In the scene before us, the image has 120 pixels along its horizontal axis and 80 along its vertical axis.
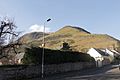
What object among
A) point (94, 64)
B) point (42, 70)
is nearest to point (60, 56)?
point (42, 70)

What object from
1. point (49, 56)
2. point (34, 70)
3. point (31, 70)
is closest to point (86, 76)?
point (34, 70)

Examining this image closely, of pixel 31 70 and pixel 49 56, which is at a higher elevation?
pixel 49 56

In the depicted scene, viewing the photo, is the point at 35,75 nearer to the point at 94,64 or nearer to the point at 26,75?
the point at 26,75

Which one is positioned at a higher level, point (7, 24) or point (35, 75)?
point (7, 24)

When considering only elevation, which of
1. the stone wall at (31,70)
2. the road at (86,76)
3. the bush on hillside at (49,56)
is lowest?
the road at (86,76)

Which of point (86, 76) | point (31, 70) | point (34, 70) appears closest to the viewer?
point (31, 70)

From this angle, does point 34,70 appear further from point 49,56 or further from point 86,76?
point 49,56

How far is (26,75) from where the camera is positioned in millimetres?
45688

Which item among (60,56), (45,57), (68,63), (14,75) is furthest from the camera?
(68,63)

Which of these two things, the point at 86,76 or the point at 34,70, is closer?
the point at 86,76

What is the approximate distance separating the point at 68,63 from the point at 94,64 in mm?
32913

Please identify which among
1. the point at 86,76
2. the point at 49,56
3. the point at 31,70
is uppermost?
the point at 49,56

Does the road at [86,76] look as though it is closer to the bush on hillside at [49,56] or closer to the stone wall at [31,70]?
the stone wall at [31,70]

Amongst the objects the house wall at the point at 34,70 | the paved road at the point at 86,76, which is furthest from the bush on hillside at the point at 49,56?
the paved road at the point at 86,76
